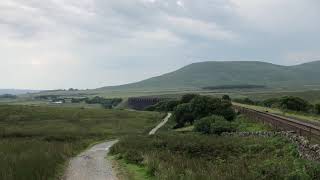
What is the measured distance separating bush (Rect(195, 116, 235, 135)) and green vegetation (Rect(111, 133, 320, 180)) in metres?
9.72

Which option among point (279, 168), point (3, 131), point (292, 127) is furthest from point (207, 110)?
point (279, 168)

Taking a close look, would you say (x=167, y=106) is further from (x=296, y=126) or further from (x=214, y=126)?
(x=296, y=126)

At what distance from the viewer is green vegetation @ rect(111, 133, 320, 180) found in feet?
65.1

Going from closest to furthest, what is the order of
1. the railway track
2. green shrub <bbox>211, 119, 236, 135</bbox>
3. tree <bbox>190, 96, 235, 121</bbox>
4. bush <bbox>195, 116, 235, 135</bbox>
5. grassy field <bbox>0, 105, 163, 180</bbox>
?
the railway track < green shrub <bbox>211, 119, 236, 135</bbox> < bush <bbox>195, 116, 235, 135</bbox> < grassy field <bbox>0, 105, 163, 180</bbox> < tree <bbox>190, 96, 235, 121</bbox>

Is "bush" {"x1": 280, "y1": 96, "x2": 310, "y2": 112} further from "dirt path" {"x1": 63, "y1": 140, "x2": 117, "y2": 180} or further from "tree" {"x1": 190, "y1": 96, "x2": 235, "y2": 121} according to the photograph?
"dirt path" {"x1": 63, "y1": 140, "x2": 117, "y2": 180}

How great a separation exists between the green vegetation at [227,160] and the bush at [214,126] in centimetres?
972

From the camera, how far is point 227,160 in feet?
94.0

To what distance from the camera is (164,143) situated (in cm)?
4372

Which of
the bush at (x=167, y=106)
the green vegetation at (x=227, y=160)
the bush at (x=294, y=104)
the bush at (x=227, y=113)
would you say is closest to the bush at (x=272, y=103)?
the bush at (x=294, y=104)

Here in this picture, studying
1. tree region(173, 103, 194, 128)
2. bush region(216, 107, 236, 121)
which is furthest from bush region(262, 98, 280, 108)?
bush region(216, 107, 236, 121)

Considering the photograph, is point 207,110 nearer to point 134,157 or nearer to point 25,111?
point 134,157

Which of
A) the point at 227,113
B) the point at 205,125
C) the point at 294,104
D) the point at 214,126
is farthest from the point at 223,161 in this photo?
the point at 294,104

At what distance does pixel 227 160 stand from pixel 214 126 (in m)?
Result: 25.5

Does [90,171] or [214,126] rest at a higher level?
[214,126]
